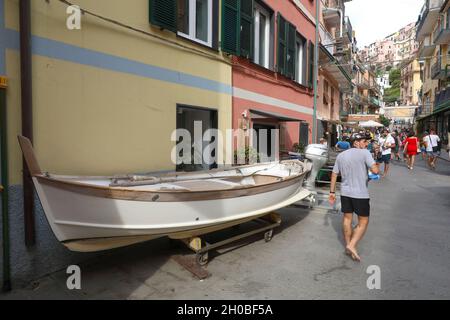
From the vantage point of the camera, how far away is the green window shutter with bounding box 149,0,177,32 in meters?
5.70

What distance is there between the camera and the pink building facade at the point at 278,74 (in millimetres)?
8703

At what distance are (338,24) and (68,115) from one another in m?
18.8

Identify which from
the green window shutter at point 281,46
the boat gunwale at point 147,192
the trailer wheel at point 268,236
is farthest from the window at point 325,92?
the boat gunwale at point 147,192

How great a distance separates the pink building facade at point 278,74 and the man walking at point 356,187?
3874mm

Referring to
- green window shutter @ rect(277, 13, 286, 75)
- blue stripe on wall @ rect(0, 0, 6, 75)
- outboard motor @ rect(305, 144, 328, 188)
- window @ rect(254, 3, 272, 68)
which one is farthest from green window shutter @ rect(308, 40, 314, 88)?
blue stripe on wall @ rect(0, 0, 6, 75)

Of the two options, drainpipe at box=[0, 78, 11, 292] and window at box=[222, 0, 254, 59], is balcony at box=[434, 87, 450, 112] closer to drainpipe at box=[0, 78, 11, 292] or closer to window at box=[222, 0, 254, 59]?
window at box=[222, 0, 254, 59]

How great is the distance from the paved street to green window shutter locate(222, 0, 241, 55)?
14.0ft

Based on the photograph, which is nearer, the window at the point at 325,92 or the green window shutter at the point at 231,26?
the green window shutter at the point at 231,26

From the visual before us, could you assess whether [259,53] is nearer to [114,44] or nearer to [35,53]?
[114,44]

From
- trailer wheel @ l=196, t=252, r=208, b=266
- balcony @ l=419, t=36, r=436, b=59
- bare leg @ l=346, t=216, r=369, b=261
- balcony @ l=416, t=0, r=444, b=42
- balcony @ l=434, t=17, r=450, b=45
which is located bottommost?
trailer wheel @ l=196, t=252, r=208, b=266

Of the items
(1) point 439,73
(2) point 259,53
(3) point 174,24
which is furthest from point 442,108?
(3) point 174,24

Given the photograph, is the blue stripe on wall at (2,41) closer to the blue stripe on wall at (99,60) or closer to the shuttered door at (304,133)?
the blue stripe on wall at (99,60)

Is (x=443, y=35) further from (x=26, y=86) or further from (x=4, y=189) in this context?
(x=4, y=189)
